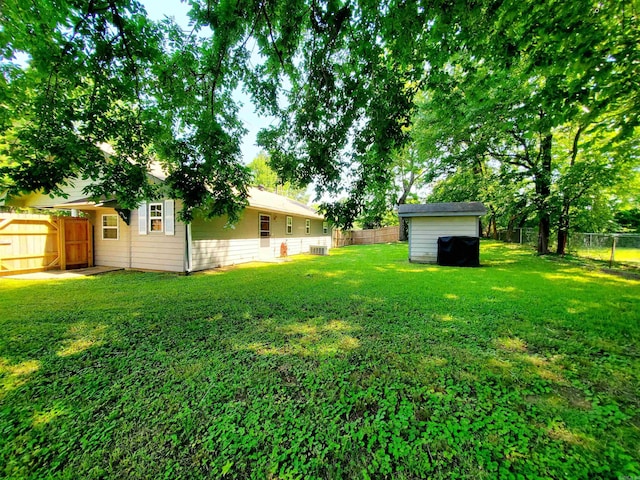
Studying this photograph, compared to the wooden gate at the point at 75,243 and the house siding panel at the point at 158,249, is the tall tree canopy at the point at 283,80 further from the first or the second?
the wooden gate at the point at 75,243

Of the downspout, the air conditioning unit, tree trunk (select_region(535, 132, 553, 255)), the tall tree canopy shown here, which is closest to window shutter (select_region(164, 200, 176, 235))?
the downspout

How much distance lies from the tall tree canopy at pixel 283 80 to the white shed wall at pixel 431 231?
5517 millimetres

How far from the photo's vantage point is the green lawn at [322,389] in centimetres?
168

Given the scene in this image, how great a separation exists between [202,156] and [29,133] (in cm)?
233

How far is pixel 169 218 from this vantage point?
27.7 ft

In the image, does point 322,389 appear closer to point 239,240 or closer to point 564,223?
point 239,240

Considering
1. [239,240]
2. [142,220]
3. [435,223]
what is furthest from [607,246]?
[142,220]

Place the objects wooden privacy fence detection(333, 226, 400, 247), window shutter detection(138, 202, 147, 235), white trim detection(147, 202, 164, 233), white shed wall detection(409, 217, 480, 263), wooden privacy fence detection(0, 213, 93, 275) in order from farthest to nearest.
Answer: wooden privacy fence detection(333, 226, 400, 247)
white shed wall detection(409, 217, 480, 263)
window shutter detection(138, 202, 147, 235)
white trim detection(147, 202, 164, 233)
wooden privacy fence detection(0, 213, 93, 275)

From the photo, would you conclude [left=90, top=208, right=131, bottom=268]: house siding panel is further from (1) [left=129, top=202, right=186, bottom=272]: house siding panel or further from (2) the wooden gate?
(1) [left=129, top=202, right=186, bottom=272]: house siding panel

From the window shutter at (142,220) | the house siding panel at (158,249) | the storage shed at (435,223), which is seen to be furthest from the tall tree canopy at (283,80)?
the storage shed at (435,223)

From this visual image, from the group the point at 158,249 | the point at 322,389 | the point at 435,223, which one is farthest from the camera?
the point at 435,223

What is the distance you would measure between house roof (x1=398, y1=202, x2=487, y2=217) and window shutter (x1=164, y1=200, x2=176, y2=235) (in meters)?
8.65

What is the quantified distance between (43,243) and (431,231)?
14392 mm

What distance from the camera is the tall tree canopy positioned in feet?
11.3
